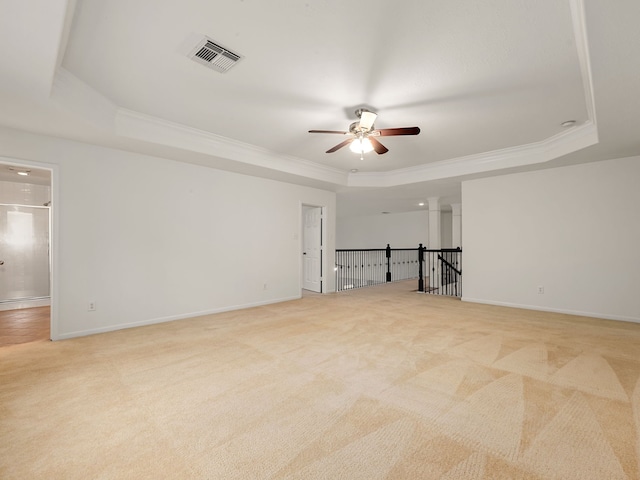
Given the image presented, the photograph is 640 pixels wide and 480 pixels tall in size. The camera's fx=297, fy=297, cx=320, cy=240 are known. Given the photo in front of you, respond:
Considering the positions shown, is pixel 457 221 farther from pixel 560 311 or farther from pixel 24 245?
pixel 24 245

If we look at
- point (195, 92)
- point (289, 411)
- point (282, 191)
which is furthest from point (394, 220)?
point (289, 411)

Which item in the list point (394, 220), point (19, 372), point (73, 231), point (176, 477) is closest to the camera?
point (176, 477)

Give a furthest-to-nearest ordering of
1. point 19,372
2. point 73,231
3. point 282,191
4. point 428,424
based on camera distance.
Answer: point 282,191 → point 73,231 → point 19,372 → point 428,424

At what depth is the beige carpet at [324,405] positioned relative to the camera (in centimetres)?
160

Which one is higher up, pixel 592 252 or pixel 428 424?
pixel 592 252

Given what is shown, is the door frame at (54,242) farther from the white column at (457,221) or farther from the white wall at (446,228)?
the white wall at (446,228)

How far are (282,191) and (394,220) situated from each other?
23.4ft

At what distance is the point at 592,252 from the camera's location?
16.0 feet

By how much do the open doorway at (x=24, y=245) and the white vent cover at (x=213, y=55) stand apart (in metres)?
4.83

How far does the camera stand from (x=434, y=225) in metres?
8.61

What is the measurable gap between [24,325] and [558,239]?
876 cm

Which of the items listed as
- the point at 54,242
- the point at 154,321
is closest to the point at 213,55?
the point at 54,242

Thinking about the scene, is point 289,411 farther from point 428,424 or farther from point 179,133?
point 179,133

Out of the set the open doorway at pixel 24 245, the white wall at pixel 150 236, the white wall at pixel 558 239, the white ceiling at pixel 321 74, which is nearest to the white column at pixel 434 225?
the white wall at pixel 558 239
